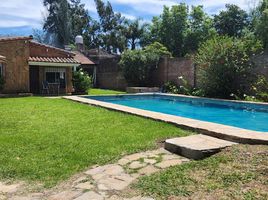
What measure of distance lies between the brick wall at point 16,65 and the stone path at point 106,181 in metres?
17.2

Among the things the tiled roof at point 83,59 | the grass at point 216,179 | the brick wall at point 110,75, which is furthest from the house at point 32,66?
the grass at point 216,179

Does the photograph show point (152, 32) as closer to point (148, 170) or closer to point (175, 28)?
point (175, 28)

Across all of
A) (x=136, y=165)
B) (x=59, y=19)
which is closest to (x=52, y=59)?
(x=136, y=165)

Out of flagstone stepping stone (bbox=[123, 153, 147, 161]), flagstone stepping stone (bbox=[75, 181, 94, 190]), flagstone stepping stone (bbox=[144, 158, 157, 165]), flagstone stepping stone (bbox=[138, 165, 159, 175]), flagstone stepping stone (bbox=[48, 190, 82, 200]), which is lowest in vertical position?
flagstone stepping stone (bbox=[48, 190, 82, 200])

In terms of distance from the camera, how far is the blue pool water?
43.0 feet

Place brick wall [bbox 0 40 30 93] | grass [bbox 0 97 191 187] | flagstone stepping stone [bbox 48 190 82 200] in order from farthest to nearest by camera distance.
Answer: brick wall [bbox 0 40 30 93] → grass [bbox 0 97 191 187] → flagstone stepping stone [bbox 48 190 82 200]

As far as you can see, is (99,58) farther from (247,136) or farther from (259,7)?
(247,136)

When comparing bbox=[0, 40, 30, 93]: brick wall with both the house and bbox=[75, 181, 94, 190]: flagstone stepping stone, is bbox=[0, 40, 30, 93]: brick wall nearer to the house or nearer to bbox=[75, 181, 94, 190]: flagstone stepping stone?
the house

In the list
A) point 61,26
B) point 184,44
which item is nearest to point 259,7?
point 184,44

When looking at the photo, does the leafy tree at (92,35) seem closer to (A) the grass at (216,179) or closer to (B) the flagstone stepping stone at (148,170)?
(B) the flagstone stepping stone at (148,170)

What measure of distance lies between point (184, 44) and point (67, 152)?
42422 mm

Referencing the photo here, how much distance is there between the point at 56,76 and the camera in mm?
23891

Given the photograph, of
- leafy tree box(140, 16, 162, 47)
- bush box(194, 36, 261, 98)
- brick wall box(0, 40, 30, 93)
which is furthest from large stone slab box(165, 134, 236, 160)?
leafy tree box(140, 16, 162, 47)

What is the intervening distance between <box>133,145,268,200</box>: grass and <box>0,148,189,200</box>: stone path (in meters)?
0.29
